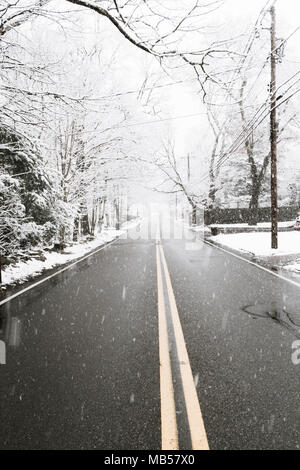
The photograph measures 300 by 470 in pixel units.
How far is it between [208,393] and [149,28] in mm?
5658

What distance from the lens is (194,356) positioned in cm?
456

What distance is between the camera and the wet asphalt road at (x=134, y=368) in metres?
3.00

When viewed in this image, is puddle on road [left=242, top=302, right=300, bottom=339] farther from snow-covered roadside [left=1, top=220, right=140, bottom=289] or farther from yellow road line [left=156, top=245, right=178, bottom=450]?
snow-covered roadside [left=1, top=220, right=140, bottom=289]

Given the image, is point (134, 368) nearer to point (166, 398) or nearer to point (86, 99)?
point (166, 398)

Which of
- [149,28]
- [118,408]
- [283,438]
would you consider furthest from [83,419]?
[149,28]

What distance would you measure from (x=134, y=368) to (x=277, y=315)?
3.25 m

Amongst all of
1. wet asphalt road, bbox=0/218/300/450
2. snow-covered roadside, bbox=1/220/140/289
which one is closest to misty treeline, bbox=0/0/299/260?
snow-covered roadside, bbox=1/220/140/289

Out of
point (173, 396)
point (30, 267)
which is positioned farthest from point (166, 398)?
point (30, 267)

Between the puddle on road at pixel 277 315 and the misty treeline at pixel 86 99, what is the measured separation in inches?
145

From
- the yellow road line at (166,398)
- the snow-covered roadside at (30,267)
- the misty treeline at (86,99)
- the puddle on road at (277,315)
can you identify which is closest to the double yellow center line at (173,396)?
the yellow road line at (166,398)

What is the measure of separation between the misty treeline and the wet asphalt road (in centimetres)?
368

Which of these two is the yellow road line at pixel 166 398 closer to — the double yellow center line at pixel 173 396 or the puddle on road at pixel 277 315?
the double yellow center line at pixel 173 396

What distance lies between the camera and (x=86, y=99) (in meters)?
7.64

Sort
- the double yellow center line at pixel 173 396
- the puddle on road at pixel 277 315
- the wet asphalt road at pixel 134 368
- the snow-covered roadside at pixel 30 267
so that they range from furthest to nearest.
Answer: the snow-covered roadside at pixel 30 267 < the puddle on road at pixel 277 315 < the wet asphalt road at pixel 134 368 < the double yellow center line at pixel 173 396
